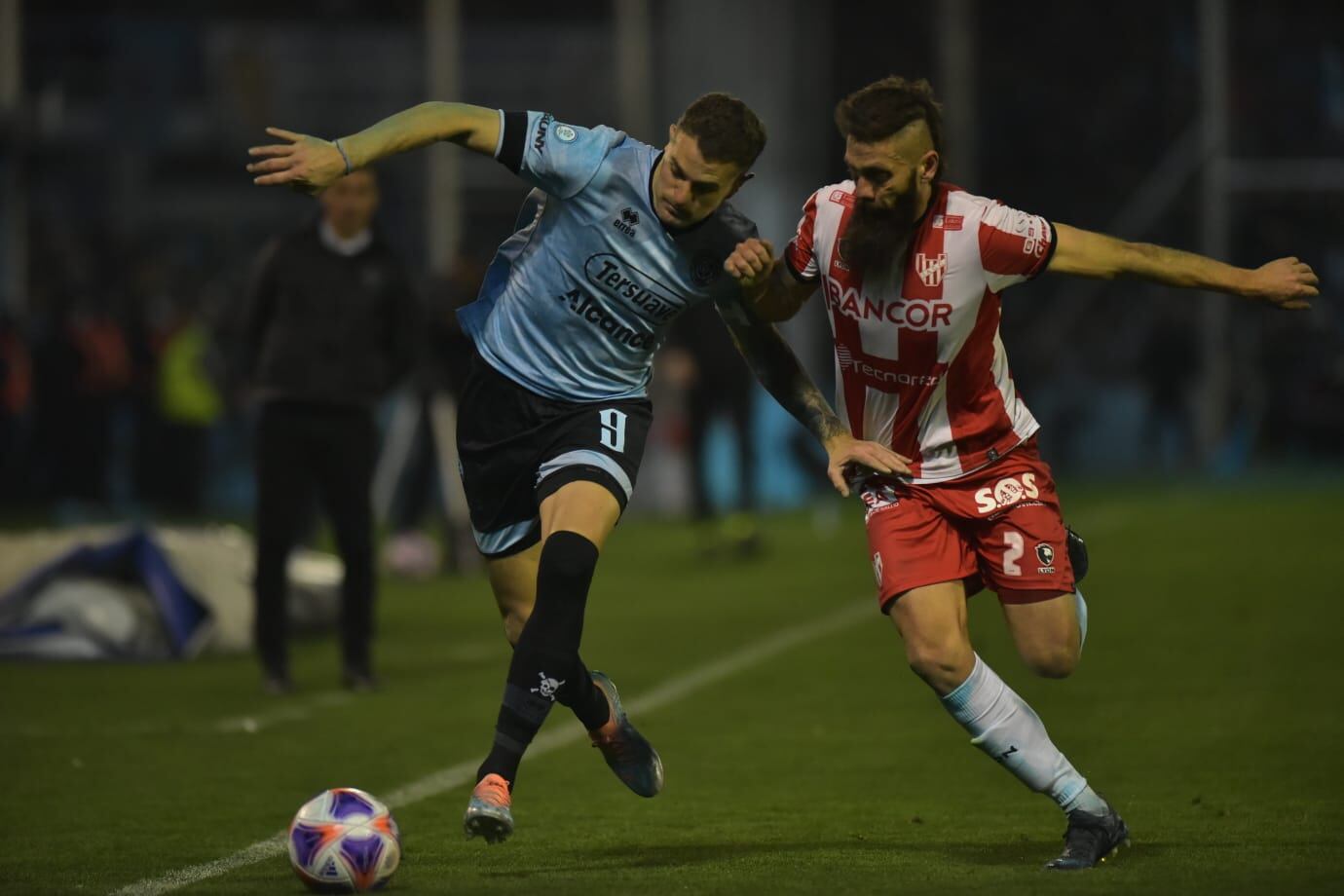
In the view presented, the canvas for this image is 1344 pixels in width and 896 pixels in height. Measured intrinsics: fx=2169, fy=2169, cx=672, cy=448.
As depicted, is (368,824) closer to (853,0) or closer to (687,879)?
(687,879)

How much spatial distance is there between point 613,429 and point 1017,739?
1436 mm

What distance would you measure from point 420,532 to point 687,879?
1063 cm

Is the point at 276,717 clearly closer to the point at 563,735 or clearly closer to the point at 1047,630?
the point at 563,735

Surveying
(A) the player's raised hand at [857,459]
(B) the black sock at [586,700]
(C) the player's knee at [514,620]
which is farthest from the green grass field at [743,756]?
(A) the player's raised hand at [857,459]

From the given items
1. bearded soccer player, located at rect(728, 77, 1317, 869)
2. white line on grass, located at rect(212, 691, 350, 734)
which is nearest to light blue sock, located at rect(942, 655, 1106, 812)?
bearded soccer player, located at rect(728, 77, 1317, 869)

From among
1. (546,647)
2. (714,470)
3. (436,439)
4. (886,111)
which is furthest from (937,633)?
(714,470)

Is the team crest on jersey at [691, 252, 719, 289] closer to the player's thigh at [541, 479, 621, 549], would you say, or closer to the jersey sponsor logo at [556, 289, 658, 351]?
the jersey sponsor logo at [556, 289, 658, 351]

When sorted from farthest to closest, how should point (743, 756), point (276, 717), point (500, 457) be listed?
point (276, 717)
point (743, 756)
point (500, 457)

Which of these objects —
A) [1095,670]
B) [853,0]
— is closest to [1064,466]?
[853,0]

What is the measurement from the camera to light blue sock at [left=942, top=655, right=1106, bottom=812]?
5.81m

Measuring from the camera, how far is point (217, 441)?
24625mm

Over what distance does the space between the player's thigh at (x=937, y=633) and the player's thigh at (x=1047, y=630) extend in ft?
0.62

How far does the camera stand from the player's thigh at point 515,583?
21.0 ft

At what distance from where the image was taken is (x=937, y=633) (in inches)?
229
